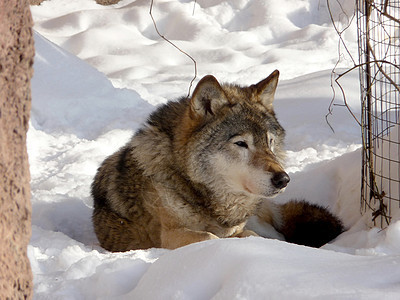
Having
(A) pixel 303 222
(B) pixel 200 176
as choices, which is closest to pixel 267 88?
(B) pixel 200 176

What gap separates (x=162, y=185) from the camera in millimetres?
4293

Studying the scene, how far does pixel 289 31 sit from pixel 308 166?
19.4 ft

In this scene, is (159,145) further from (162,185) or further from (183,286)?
(183,286)

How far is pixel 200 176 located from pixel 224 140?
0.29 meters

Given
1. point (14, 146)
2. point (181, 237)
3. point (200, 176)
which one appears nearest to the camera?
point (14, 146)

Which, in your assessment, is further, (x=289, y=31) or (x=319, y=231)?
(x=289, y=31)

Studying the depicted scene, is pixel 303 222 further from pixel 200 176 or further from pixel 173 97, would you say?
pixel 173 97

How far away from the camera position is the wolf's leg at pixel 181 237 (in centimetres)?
407

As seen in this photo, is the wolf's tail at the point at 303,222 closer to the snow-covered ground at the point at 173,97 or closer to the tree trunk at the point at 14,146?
the snow-covered ground at the point at 173,97

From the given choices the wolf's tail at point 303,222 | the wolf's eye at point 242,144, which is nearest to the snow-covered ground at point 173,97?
the wolf's tail at point 303,222

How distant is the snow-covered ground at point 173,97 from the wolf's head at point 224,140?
2.30 ft

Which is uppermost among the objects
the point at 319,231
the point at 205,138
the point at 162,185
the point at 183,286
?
the point at 183,286

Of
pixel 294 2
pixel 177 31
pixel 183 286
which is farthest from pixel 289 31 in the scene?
pixel 183 286

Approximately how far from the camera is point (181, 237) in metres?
4.11
